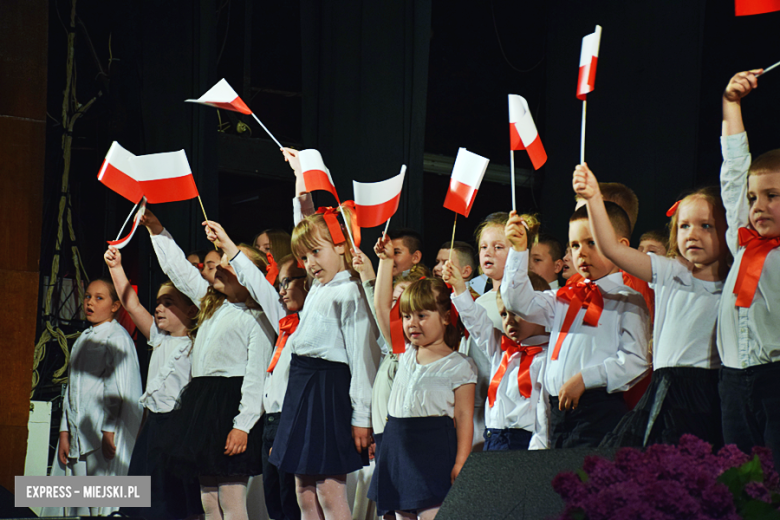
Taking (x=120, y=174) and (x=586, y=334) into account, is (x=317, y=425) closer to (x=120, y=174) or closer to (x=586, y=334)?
(x=586, y=334)

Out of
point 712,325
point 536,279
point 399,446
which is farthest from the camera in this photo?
point 536,279

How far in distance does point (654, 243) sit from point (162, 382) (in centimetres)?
231

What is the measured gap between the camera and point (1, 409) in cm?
389

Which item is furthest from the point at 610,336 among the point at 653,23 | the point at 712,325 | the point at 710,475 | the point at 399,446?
the point at 653,23

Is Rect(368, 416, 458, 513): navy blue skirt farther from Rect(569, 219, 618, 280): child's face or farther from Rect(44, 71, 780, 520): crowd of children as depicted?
Rect(569, 219, 618, 280): child's face

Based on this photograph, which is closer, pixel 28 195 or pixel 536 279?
pixel 536 279

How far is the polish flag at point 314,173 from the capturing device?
12.1 ft

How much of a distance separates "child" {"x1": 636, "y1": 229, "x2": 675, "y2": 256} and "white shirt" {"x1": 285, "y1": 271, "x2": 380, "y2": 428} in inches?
46.1

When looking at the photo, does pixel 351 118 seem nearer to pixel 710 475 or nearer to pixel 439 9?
pixel 710 475

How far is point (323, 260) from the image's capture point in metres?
3.47

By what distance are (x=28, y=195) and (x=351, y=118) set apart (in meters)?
1.82

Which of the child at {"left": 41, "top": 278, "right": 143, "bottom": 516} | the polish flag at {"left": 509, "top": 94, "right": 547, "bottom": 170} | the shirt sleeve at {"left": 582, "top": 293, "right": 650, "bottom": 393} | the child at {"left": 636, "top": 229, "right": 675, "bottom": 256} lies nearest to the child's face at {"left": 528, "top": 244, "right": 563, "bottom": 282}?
the child at {"left": 636, "top": 229, "right": 675, "bottom": 256}

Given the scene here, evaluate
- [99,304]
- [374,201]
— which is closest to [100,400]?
[99,304]

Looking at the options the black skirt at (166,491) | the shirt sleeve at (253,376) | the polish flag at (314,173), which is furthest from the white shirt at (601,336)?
the black skirt at (166,491)
